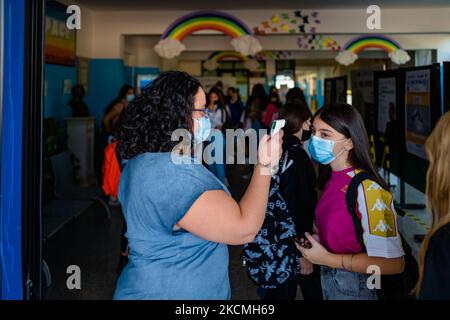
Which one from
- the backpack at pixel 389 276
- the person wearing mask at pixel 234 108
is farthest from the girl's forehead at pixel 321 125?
the person wearing mask at pixel 234 108

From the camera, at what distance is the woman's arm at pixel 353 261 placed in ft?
5.98

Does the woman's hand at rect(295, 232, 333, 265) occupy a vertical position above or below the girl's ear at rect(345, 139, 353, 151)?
below

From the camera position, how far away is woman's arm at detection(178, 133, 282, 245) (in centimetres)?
138

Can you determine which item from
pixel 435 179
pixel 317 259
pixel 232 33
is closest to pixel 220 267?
pixel 317 259

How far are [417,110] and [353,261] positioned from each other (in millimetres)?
3694

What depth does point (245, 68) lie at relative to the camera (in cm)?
1920

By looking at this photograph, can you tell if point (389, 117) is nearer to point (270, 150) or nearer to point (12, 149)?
point (270, 150)

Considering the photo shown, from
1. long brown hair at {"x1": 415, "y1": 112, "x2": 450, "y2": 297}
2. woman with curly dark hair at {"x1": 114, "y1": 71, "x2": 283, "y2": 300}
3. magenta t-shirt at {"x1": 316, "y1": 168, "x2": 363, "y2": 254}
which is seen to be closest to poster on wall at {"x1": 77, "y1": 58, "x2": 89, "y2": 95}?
magenta t-shirt at {"x1": 316, "y1": 168, "x2": 363, "y2": 254}

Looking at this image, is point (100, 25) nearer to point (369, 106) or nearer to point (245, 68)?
point (369, 106)

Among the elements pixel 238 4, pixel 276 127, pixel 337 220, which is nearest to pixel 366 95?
pixel 238 4

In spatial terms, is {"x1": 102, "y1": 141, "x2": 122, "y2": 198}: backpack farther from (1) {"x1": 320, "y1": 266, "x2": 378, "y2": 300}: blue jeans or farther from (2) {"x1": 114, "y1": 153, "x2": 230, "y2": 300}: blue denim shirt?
(2) {"x1": 114, "y1": 153, "x2": 230, "y2": 300}: blue denim shirt

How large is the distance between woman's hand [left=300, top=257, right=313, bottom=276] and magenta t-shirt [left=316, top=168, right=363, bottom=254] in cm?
35

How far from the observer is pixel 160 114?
4.90 feet
